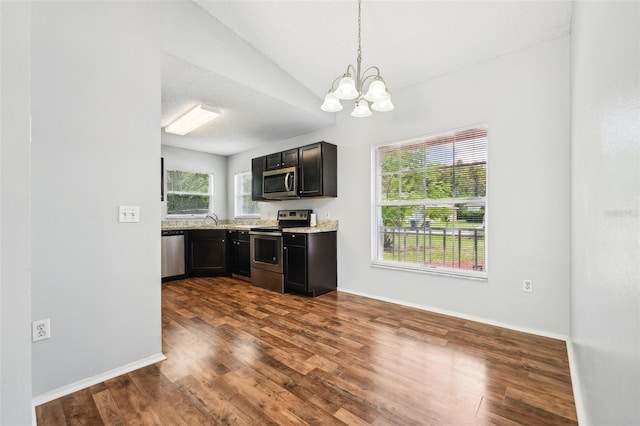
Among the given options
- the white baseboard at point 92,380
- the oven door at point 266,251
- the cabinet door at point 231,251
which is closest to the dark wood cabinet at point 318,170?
the oven door at point 266,251

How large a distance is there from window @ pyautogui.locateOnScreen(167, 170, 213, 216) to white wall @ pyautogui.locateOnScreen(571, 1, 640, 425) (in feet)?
19.0

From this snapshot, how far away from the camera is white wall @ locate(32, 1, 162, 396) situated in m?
1.73

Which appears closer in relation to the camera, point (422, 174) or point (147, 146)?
→ point (147, 146)

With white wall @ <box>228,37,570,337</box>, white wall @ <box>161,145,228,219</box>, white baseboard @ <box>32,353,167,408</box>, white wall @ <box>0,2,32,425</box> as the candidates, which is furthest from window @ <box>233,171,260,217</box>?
white wall @ <box>0,2,32,425</box>

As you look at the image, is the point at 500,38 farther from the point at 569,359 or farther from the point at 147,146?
the point at 147,146

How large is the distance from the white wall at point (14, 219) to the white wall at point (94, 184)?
109 cm

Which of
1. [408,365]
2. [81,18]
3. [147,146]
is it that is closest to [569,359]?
[408,365]

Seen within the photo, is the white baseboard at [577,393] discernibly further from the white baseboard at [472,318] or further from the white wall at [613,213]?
the white baseboard at [472,318]

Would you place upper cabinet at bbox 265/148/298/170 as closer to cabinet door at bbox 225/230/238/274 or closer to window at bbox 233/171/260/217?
window at bbox 233/171/260/217

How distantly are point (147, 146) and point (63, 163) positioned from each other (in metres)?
0.51

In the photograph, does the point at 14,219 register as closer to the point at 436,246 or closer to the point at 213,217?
the point at 436,246

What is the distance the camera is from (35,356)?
5.53ft

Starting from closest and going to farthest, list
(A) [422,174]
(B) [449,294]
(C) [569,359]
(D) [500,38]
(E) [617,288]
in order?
(E) [617,288], (C) [569,359], (D) [500,38], (B) [449,294], (A) [422,174]

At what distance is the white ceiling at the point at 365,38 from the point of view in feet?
7.63
